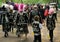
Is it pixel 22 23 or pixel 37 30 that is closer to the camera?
pixel 37 30

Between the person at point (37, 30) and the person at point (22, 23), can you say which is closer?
the person at point (37, 30)

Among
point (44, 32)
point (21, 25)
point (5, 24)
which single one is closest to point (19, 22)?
point (21, 25)

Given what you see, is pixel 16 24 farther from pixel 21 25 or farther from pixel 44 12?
pixel 44 12

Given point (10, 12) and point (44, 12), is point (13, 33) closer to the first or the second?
point (10, 12)

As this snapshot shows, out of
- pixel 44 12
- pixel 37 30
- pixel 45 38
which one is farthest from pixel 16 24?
pixel 44 12

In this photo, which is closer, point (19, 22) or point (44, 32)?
point (19, 22)

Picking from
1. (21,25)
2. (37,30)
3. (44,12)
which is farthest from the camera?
(44,12)

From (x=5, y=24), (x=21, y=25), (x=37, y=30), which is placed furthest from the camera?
(x=5, y=24)

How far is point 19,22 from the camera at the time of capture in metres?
16.8

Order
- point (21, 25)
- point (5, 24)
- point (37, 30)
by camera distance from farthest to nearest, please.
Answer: point (5, 24) < point (21, 25) < point (37, 30)

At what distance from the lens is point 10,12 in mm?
18359

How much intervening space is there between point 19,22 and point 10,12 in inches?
71.6

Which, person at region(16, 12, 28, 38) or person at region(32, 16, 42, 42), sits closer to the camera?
person at region(32, 16, 42, 42)

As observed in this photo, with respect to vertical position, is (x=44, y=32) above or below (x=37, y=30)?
below
